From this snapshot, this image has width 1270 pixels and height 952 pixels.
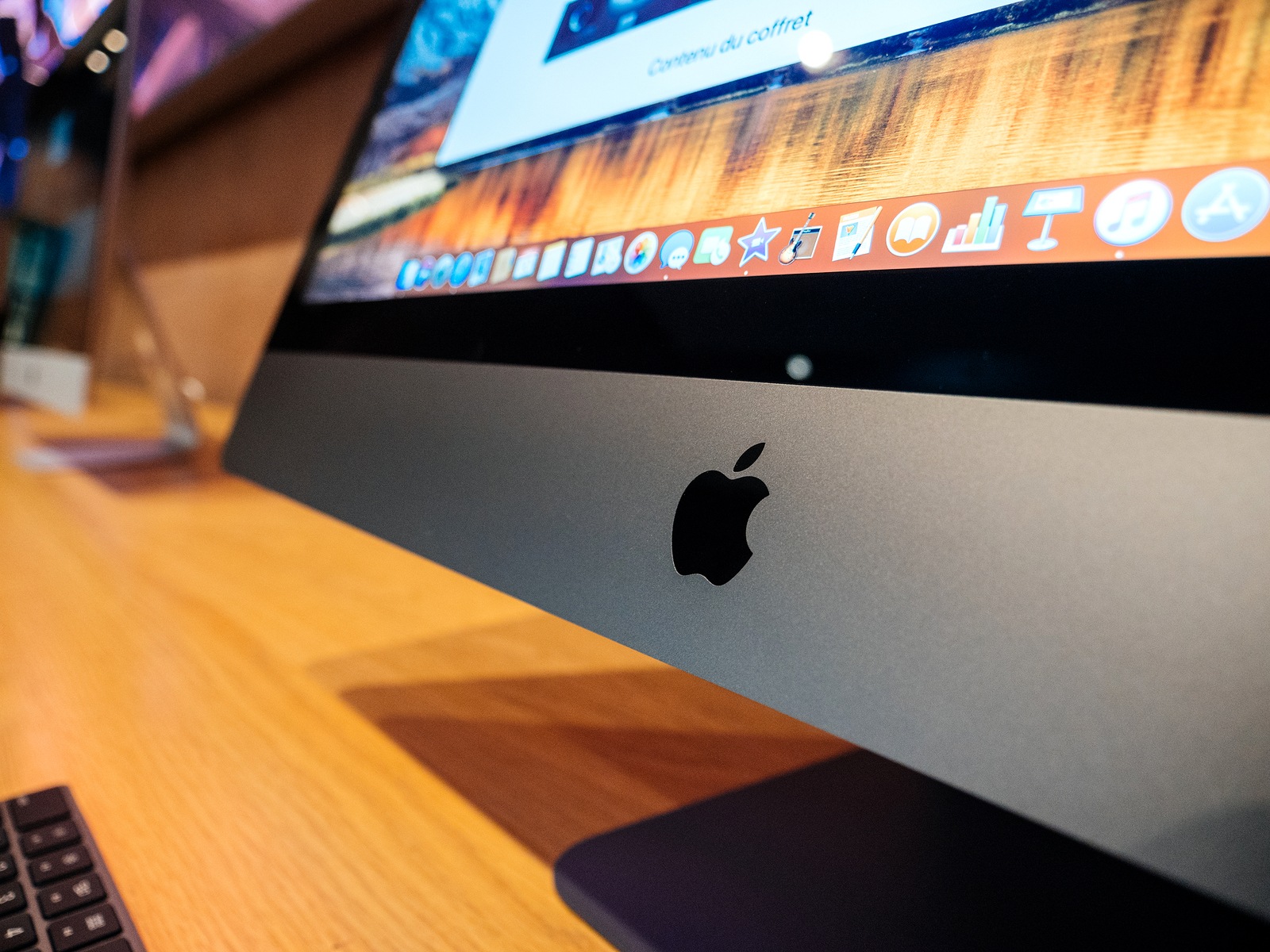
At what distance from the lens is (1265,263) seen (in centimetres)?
15

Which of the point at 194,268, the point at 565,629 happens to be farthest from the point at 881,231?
the point at 194,268

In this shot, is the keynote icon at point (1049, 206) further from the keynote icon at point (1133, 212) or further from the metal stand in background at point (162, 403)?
the metal stand in background at point (162, 403)

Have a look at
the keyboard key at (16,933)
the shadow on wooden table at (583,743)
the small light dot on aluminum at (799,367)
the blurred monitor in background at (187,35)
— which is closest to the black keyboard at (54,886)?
the keyboard key at (16,933)

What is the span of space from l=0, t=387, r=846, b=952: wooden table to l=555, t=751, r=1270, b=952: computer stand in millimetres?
21

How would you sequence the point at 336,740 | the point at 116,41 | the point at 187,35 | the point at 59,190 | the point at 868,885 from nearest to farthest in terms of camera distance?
the point at 868,885 → the point at 336,740 → the point at 116,41 → the point at 59,190 → the point at 187,35

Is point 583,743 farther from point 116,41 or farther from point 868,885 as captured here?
point 116,41

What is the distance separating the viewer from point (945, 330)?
0.61ft

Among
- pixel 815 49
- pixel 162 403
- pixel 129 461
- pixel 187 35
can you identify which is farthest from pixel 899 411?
pixel 187 35

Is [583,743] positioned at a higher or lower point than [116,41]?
lower

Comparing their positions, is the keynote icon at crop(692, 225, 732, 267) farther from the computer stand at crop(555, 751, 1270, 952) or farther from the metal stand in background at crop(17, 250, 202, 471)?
the metal stand in background at crop(17, 250, 202, 471)

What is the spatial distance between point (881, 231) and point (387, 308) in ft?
0.77

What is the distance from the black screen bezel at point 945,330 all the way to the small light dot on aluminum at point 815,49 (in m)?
0.06

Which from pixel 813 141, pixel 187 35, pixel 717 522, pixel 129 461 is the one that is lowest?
pixel 129 461

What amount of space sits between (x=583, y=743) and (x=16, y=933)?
207 mm
